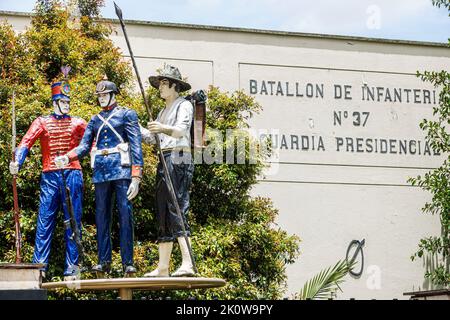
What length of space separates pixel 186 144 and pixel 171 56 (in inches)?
291

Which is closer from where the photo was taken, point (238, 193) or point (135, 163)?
point (135, 163)

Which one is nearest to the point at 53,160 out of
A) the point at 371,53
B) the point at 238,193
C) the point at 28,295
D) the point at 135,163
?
the point at 135,163

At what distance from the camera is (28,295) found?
301 inches

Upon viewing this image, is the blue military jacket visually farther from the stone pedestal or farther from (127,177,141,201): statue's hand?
the stone pedestal

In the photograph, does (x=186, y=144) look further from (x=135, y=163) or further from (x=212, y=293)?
(x=212, y=293)

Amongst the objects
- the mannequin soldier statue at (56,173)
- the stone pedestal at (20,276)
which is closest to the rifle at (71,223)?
the mannequin soldier statue at (56,173)

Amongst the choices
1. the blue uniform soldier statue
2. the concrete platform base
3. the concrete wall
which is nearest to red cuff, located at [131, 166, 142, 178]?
the blue uniform soldier statue

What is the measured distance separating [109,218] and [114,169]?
0.48m

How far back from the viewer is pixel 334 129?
56.6 feet

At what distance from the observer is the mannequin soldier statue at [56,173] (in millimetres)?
9312

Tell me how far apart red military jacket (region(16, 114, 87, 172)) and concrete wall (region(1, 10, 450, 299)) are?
6.69 metres

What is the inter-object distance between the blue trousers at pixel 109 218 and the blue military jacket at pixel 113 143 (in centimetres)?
9

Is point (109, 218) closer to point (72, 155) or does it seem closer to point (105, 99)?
point (72, 155)

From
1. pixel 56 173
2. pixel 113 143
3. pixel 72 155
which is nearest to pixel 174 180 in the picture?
pixel 113 143
